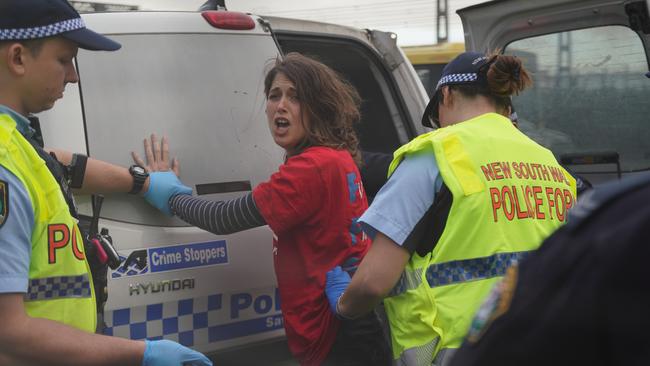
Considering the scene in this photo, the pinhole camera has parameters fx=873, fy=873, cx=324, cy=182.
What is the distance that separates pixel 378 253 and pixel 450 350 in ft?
1.01

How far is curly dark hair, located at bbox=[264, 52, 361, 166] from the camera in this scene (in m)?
2.63

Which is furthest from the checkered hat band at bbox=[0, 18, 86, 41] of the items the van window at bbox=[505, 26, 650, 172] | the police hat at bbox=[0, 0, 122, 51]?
the van window at bbox=[505, 26, 650, 172]

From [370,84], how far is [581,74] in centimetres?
98

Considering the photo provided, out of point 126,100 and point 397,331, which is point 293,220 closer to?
point 397,331

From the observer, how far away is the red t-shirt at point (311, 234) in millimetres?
2451

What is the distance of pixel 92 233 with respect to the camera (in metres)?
2.34

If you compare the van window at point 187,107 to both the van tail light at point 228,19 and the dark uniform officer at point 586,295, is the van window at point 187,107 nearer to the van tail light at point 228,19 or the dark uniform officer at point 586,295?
the van tail light at point 228,19

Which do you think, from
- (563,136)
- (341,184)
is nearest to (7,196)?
(341,184)

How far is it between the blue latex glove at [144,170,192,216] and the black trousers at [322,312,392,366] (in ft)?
2.03

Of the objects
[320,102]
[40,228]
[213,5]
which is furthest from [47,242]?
[213,5]

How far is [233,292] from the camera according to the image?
102 inches

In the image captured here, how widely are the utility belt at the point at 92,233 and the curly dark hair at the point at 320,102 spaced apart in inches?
25.2

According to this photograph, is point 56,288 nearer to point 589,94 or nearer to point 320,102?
point 320,102

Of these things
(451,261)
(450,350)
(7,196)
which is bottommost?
(450,350)
